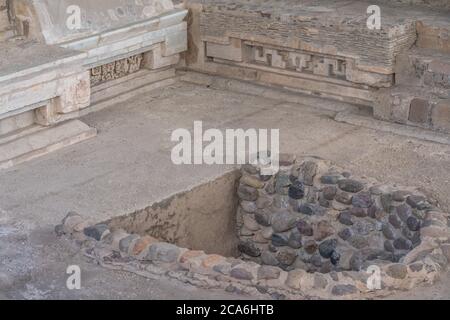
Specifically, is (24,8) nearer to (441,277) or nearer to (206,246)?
(206,246)

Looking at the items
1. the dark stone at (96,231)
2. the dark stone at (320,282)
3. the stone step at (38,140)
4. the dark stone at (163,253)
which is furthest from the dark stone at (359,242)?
the stone step at (38,140)

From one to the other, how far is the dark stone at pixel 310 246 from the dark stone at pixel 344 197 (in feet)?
1.03

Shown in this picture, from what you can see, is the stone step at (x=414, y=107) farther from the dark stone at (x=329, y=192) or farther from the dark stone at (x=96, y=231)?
the dark stone at (x=96, y=231)

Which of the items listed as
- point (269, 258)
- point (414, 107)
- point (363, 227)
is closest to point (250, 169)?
point (269, 258)

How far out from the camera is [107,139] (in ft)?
22.6

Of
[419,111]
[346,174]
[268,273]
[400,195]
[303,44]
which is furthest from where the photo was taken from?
[303,44]

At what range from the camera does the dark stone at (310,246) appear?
6.30 metres

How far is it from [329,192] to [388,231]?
→ 44cm

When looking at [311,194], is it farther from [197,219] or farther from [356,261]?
[197,219]

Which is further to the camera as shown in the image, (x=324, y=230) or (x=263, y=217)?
(x=263, y=217)

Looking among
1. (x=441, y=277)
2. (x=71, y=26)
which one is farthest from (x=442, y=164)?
(x=71, y=26)

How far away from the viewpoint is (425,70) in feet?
22.8

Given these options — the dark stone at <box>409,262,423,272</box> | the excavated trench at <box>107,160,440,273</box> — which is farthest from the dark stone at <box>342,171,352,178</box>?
the dark stone at <box>409,262,423,272</box>

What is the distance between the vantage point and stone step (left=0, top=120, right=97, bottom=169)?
646 cm
